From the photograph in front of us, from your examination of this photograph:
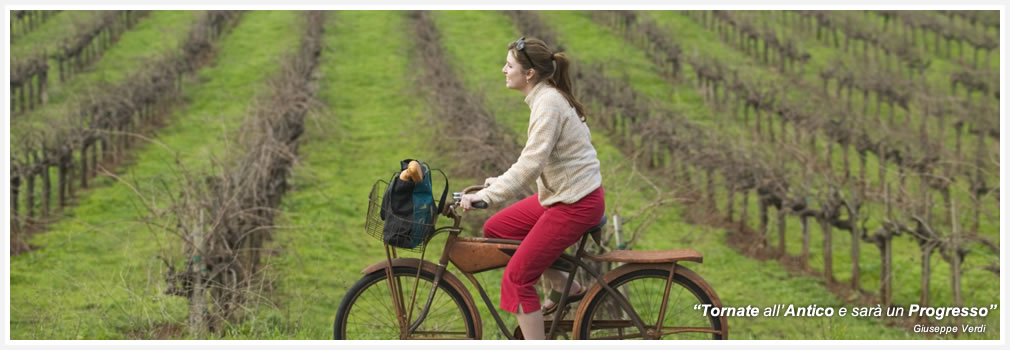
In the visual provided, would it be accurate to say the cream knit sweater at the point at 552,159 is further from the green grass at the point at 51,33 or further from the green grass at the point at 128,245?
the green grass at the point at 51,33

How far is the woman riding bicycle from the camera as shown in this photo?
4.12m

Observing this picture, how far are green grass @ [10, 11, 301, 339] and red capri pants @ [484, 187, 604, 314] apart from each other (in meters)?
2.50

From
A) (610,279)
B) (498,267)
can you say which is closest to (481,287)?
(498,267)

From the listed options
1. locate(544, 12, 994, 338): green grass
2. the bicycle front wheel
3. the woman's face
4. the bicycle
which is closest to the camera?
the woman's face

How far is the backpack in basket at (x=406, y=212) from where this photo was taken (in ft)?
14.1

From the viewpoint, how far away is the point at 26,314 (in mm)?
9711

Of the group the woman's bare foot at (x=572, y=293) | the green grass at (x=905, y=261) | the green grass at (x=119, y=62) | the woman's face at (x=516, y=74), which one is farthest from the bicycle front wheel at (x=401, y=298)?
the green grass at (x=119, y=62)

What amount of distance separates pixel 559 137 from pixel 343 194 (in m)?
13.0

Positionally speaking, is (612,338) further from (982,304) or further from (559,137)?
(982,304)

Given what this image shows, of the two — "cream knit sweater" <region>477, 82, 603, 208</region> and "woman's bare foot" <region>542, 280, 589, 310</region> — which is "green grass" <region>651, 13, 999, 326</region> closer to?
"woman's bare foot" <region>542, 280, 589, 310</region>

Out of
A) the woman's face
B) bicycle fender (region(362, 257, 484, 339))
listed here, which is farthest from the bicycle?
the woman's face

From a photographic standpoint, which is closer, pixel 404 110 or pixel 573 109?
pixel 573 109

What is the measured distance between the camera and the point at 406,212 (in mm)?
4324

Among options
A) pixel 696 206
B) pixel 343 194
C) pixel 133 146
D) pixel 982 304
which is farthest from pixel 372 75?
pixel 982 304
